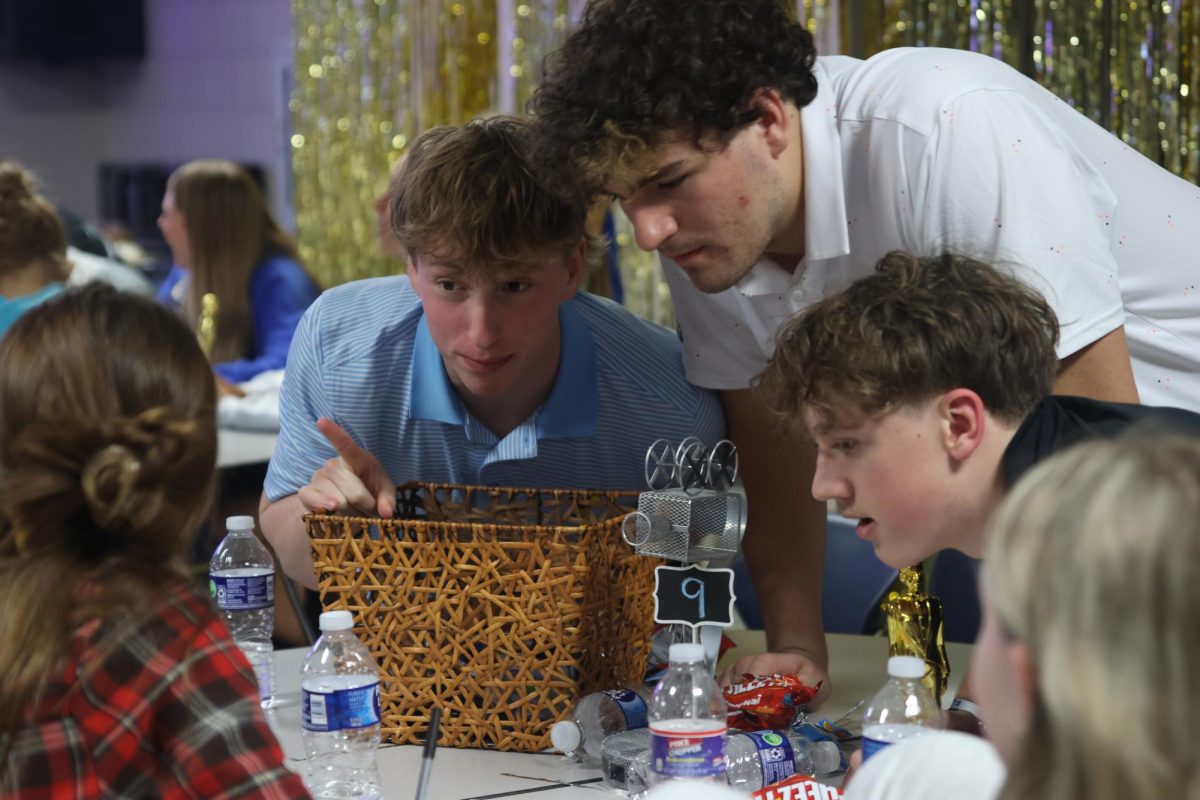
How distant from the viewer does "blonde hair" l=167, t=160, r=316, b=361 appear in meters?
4.62

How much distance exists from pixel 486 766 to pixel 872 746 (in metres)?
0.48

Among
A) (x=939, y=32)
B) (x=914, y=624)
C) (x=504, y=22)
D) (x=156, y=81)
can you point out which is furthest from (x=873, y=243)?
(x=156, y=81)

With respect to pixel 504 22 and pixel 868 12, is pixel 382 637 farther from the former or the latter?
pixel 504 22

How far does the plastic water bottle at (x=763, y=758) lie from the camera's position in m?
1.42

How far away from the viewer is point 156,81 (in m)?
8.58

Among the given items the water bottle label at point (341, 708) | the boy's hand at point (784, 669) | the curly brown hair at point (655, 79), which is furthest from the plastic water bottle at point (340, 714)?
the curly brown hair at point (655, 79)

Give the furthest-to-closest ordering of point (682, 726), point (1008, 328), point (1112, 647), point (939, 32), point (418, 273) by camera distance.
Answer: point (939, 32) → point (418, 273) → point (1008, 328) → point (682, 726) → point (1112, 647)

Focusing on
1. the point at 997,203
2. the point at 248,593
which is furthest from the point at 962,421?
the point at 248,593

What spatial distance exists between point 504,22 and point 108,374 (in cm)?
371

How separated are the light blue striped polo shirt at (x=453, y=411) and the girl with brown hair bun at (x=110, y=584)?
2.31ft

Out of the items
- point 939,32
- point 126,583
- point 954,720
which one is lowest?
point 954,720

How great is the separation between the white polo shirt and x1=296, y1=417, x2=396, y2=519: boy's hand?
515 mm

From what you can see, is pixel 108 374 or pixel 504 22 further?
pixel 504 22

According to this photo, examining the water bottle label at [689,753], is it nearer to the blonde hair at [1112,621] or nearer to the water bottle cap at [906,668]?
the water bottle cap at [906,668]
